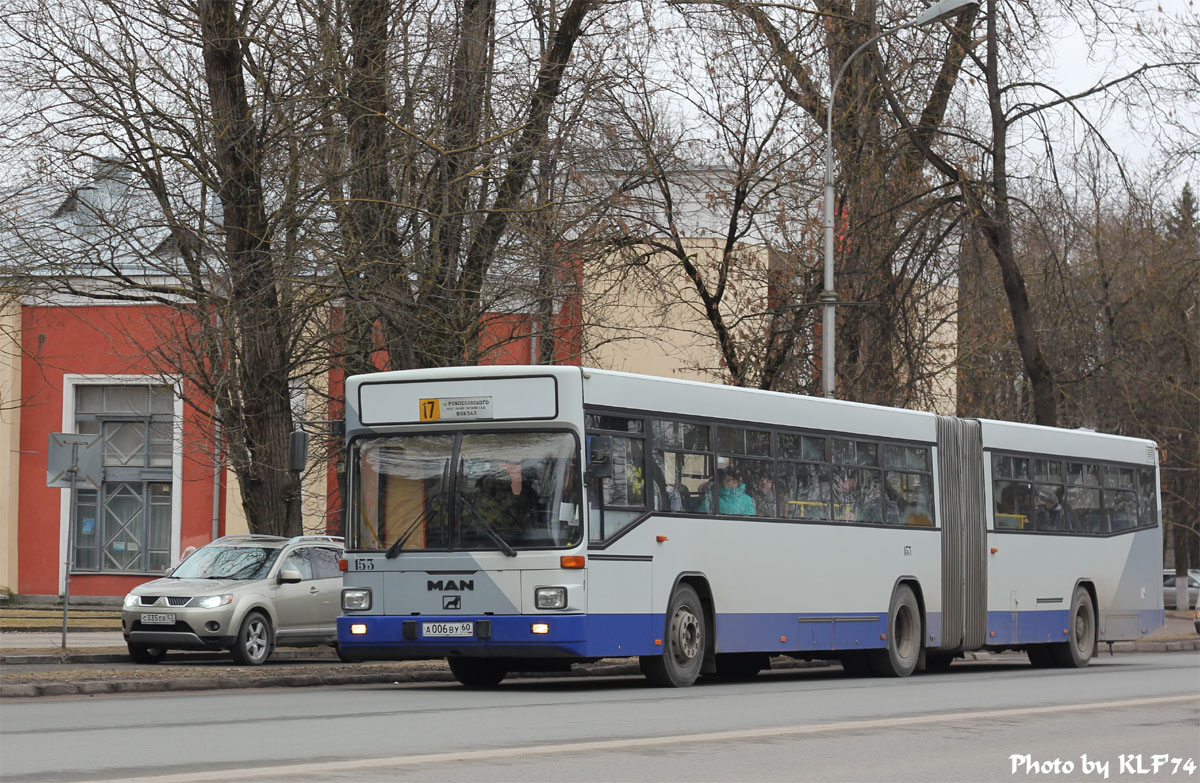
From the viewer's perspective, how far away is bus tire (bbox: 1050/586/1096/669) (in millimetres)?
24859

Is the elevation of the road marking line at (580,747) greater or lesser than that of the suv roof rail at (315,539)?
lesser

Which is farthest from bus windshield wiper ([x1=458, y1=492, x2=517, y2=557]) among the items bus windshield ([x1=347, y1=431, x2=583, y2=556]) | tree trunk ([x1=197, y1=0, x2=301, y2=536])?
tree trunk ([x1=197, y1=0, x2=301, y2=536])

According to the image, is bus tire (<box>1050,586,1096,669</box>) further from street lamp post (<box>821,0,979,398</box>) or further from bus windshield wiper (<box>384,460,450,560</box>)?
bus windshield wiper (<box>384,460,450,560</box>)

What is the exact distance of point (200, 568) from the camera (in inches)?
875

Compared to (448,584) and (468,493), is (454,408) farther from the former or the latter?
(448,584)

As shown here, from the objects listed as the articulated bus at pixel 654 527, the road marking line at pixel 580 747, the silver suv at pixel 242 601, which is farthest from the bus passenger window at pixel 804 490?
the silver suv at pixel 242 601

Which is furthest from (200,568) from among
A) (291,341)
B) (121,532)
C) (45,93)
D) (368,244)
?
(121,532)

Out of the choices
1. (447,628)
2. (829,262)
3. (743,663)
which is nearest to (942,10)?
(829,262)

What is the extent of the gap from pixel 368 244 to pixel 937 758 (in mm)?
12191

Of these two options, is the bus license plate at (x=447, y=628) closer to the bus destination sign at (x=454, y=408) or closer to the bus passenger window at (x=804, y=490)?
the bus destination sign at (x=454, y=408)

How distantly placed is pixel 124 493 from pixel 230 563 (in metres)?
A: 20.6

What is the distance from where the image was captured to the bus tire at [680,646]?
55.4 feet

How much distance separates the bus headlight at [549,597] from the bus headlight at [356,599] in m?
1.75

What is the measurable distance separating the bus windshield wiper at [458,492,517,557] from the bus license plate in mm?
756
